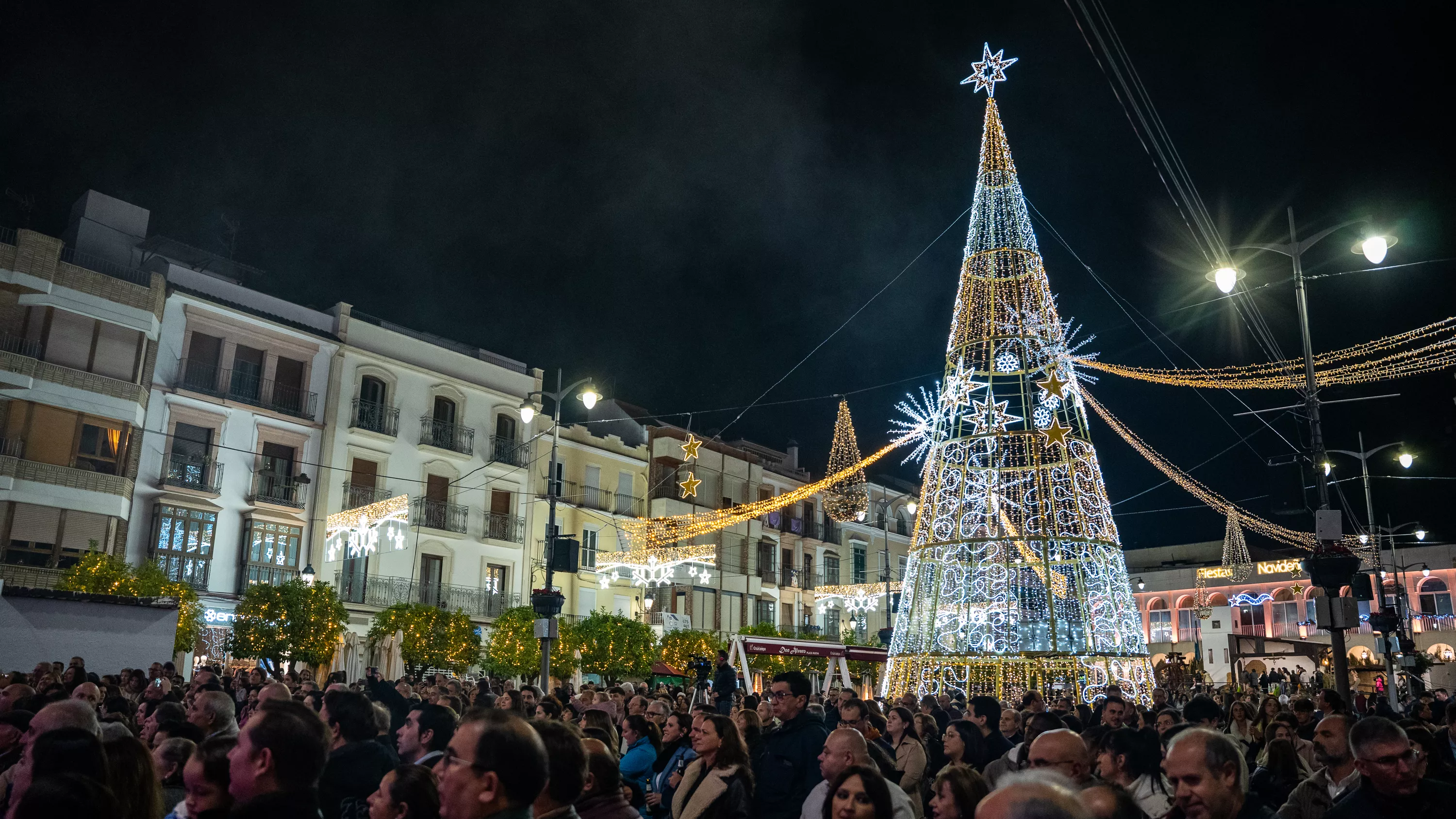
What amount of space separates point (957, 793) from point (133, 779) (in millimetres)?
3274

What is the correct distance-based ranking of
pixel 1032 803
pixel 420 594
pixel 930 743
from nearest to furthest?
pixel 1032 803 < pixel 930 743 < pixel 420 594

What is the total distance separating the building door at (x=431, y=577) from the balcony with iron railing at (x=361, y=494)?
254cm

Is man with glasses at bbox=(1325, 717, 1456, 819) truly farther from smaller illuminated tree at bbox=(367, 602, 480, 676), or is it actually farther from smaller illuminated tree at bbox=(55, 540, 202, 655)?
smaller illuminated tree at bbox=(367, 602, 480, 676)

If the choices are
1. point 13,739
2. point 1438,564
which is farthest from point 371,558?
point 1438,564

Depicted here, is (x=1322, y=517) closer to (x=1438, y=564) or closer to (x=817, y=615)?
(x=817, y=615)

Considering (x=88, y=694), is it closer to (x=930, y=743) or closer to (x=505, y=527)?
(x=930, y=743)

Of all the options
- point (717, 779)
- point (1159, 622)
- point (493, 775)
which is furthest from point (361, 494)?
point (1159, 622)

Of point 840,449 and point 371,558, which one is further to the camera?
point 840,449

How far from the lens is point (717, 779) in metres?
5.86

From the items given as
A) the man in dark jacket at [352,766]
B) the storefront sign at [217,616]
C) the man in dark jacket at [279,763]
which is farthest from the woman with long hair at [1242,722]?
the storefront sign at [217,616]

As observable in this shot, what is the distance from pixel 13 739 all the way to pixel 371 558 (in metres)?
27.2

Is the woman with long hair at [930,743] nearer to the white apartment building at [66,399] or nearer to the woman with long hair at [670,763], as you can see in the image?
the woman with long hair at [670,763]

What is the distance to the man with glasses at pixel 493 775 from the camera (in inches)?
129

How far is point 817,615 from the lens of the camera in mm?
49719
